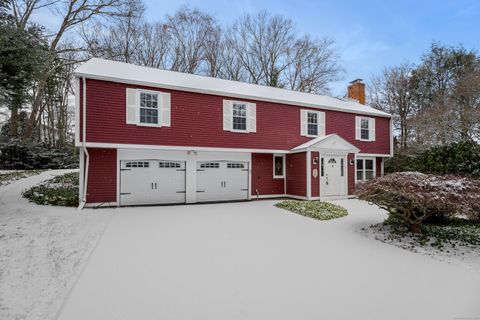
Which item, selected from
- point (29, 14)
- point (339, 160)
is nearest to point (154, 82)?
point (339, 160)

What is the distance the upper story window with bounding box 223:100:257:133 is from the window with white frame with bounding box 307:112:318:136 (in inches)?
127

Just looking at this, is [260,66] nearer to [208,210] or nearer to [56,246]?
[208,210]

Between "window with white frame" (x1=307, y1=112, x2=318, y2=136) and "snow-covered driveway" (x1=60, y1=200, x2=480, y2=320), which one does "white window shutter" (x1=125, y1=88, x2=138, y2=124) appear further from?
"window with white frame" (x1=307, y1=112, x2=318, y2=136)

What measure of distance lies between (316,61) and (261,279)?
23.9 metres

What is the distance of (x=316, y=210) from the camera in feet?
31.2

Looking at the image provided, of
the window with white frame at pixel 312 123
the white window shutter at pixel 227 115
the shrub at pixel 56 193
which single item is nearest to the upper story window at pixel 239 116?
the white window shutter at pixel 227 115

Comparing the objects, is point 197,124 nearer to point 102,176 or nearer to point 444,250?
point 102,176

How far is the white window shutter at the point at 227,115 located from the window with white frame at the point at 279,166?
3.18 metres

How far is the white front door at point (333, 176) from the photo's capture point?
12758 millimetres

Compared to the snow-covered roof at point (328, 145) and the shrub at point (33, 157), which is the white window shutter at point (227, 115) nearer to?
the snow-covered roof at point (328, 145)

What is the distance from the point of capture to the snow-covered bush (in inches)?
222

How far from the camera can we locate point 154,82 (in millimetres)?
10484

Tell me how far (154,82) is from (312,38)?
1891 centimetres

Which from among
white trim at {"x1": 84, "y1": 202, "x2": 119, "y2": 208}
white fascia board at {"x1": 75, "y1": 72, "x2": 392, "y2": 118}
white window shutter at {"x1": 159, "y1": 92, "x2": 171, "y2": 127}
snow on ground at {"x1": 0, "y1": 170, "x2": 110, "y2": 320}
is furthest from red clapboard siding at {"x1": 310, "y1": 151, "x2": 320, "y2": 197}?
snow on ground at {"x1": 0, "y1": 170, "x2": 110, "y2": 320}
